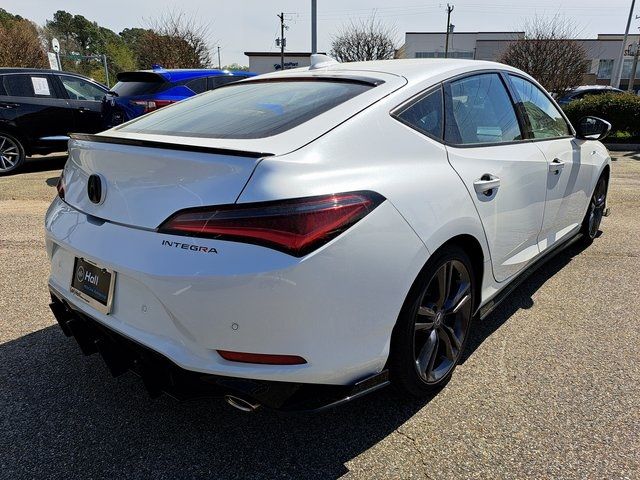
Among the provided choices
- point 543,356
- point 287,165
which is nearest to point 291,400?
point 287,165

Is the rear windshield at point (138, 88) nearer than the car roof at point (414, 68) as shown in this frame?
No

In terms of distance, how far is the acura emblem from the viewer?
201cm

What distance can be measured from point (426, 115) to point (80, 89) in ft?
28.7

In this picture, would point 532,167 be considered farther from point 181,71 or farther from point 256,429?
point 181,71

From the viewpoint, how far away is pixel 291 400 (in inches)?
70.5

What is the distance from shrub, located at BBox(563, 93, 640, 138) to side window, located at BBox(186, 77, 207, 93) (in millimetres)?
10258

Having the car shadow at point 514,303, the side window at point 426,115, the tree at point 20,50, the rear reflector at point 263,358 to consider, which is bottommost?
the car shadow at point 514,303

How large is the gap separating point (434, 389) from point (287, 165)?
1370 millimetres

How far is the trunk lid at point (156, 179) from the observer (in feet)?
5.58

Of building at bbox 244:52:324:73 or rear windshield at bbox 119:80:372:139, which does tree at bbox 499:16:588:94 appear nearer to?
rear windshield at bbox 119:80:372:139

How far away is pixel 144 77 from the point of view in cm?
802

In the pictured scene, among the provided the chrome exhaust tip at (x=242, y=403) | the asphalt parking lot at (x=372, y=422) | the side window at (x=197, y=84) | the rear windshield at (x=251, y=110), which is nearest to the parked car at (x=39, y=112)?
the side window at (x=197, y=84)

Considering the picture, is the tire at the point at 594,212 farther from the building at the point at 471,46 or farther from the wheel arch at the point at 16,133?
the building at the point at 471,46

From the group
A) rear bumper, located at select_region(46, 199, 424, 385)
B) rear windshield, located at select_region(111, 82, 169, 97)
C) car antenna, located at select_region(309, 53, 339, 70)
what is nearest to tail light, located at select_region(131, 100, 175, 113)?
rear windshield, located at select_region(111, 82, 169, 97)
